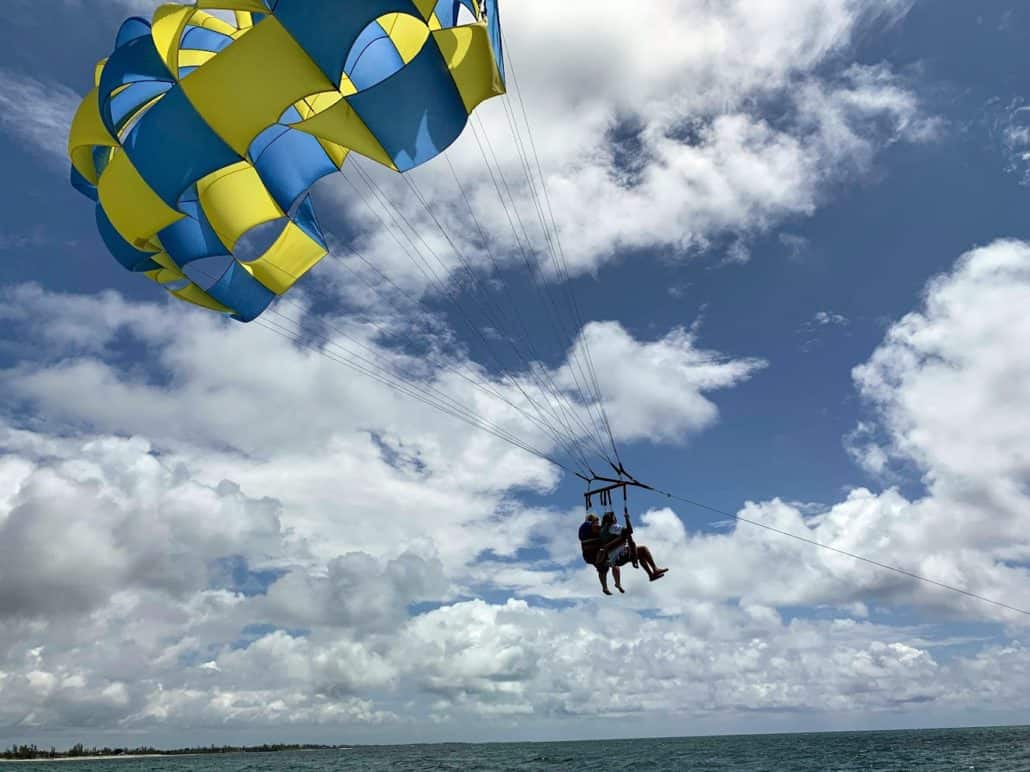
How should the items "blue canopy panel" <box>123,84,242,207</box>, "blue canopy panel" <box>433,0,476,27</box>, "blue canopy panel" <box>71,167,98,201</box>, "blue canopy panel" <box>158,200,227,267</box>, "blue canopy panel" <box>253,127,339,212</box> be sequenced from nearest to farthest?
"blue canopy panel" <box>123,84,242,207</box> < "blue canopy panel" <box>433,0,476,27</box> < "blue canopy panel" <box>253,127,339,212</box> < "blue canopy panel" <box>158,200,227,267</box> < "blue canopy panel" <box>71,167,98,201</box>

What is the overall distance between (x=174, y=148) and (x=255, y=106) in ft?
5.45

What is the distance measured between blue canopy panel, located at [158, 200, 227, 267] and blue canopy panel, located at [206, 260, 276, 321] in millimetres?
953

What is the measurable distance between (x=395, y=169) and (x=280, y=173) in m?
3.21

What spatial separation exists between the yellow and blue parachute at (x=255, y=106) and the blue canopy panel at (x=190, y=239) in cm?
2

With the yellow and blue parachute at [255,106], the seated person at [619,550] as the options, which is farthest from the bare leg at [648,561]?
the yellow and blue parachute at [255,106]

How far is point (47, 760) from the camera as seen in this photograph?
6919 inches

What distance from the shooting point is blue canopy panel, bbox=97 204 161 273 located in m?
13.5

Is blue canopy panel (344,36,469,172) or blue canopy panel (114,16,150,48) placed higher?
blue canopy panel (114,16,150,48)

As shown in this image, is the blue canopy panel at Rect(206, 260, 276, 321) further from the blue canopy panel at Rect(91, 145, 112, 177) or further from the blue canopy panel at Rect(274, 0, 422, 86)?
the blue canopy panel at Rect(274, 0, 422, 86)

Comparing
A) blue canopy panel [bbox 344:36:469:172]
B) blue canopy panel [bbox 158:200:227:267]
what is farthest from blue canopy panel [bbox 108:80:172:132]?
blue canopy panel [bbox 344:36:469:172]

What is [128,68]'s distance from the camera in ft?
36.9

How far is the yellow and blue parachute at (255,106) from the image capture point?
9922 millimetres

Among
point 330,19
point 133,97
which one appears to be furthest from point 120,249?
point 330,19

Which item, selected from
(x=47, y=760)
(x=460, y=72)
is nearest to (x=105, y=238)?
(x=460, y=72)
